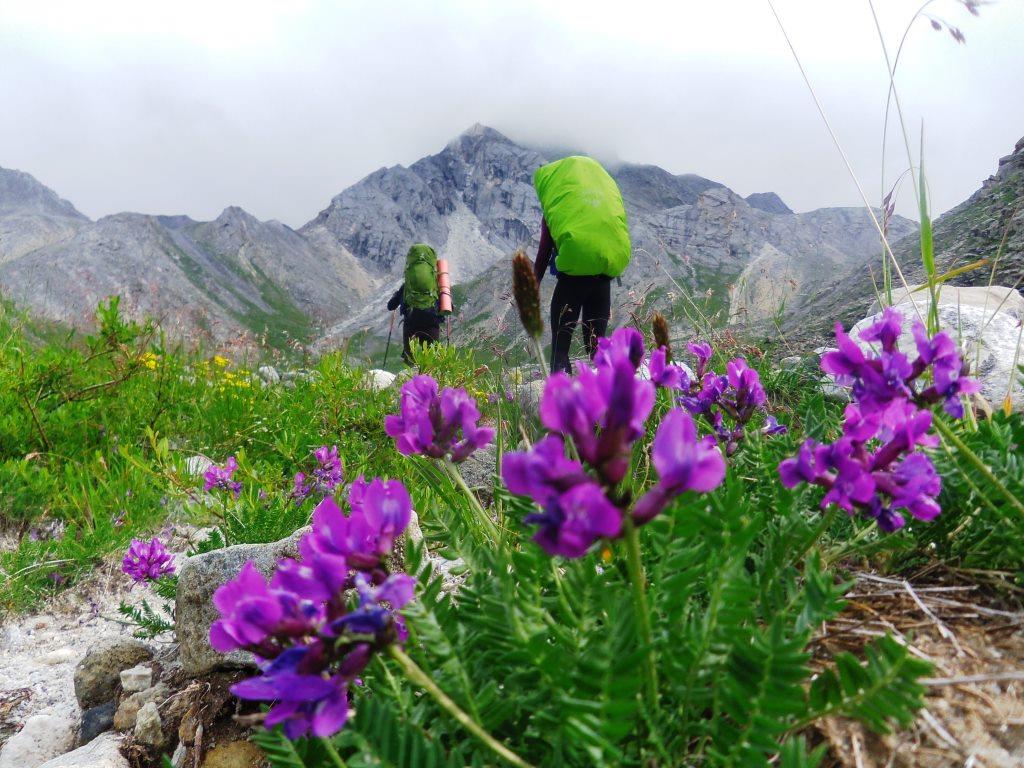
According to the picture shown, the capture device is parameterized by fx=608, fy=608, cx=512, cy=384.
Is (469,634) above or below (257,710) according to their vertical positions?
above

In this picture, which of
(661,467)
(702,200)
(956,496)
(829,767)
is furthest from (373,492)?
(702,200)

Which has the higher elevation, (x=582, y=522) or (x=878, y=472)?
(x=582, y=522)

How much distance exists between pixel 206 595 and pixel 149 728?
0.39 m

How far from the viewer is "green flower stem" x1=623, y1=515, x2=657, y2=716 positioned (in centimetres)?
73

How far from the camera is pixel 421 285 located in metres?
9.52

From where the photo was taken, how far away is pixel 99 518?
346 cm

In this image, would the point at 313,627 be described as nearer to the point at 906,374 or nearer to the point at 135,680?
the point at 906,374

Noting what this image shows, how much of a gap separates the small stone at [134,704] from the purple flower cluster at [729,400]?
1.92 meters

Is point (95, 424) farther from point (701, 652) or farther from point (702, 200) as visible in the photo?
point (702, 200)

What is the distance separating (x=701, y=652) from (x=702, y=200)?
6.36 metres

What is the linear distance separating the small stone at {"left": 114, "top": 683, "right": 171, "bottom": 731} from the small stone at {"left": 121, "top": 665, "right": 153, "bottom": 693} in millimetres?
62

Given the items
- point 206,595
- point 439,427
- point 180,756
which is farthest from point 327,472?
point 439,427

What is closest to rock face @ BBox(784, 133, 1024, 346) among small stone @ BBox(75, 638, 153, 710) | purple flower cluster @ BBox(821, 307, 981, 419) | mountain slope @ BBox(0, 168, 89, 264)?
purple flower cluster @ BBox(821, 307, 981, 419)

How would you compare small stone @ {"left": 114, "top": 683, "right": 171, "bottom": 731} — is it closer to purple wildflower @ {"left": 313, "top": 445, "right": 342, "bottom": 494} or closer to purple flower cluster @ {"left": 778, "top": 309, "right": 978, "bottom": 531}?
purple wildflower @ {"left": 313, "top": 445, "right": 342, "bottom": 494}
